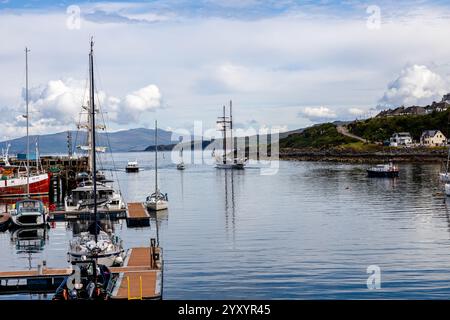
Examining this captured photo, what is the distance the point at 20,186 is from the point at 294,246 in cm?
5437

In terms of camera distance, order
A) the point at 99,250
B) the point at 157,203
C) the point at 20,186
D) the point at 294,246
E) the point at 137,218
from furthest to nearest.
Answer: the point at 20,186
the point at 157,203
the point at 137,218
the point at 294,246
the point at 99,250

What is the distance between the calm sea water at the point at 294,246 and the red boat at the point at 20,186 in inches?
843

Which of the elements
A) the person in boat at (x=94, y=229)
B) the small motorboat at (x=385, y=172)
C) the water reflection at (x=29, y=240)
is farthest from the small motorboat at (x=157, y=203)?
the small motorboat at (x=385, y=172)

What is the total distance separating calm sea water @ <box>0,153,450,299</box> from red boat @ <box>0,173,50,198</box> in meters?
21.4

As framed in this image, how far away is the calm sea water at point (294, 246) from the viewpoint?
28.6 meters

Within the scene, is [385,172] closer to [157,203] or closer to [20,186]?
[157,203]

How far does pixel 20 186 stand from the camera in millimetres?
83312

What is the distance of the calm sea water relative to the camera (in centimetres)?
2862

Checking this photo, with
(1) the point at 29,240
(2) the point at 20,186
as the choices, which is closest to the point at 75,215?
(1) the point at 29,240

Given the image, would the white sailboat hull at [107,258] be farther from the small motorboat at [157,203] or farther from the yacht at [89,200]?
the small motorboat at [157,203]

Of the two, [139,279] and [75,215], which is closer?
[139,279]
